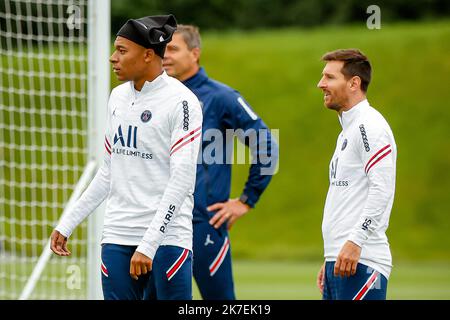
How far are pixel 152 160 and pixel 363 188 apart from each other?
1.11 meters

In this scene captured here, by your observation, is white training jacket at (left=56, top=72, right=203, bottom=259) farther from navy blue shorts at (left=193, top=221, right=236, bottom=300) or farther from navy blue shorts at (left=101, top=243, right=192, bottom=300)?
navy blue shorts at (left=193, top=221, right=236, bottom=300)

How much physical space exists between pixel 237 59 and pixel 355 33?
10.7 ft

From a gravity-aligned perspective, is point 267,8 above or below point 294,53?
above

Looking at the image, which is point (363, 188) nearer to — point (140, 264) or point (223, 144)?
point (140, 264)

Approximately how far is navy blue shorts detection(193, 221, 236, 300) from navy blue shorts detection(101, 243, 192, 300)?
4.73 feet

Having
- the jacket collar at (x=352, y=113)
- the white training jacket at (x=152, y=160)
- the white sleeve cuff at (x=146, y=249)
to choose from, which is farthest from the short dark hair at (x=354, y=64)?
the white sleeve cuff at (x=146, y=249)

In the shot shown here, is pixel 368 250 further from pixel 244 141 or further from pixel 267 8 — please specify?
pixel 267 8

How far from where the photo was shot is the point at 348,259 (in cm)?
506

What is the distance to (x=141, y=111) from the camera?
520 cm

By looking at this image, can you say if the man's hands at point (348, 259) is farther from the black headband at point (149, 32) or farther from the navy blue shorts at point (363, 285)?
the black headband at point (149, 32)

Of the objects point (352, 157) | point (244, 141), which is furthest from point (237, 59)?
point (352, 157)

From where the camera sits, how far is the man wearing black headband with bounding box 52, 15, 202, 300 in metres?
5.14

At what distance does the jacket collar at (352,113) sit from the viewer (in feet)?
17.5

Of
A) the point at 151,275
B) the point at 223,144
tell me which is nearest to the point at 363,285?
the point at 151,275
